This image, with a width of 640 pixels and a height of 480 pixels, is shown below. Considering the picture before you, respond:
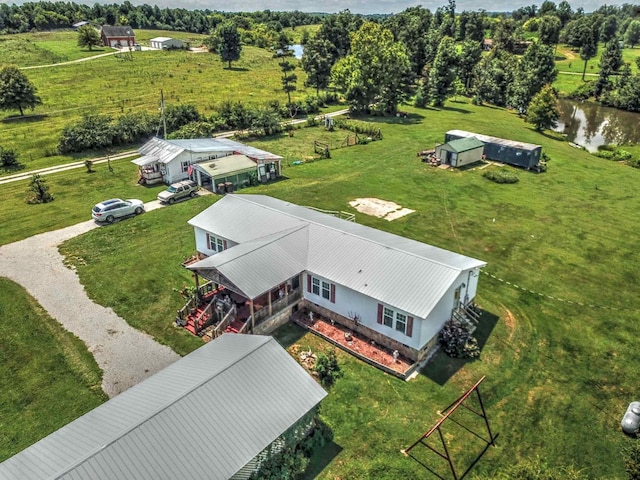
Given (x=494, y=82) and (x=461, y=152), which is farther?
(x=494, y=82)

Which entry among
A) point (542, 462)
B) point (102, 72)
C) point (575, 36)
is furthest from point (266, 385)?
point (575, 36)

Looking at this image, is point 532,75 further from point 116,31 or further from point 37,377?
point 116,31

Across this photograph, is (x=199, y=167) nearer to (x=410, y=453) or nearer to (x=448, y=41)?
(x=410, y=453)

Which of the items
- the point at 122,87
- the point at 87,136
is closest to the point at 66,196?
the point at 87,136

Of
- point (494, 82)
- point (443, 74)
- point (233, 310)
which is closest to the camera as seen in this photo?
point (233, 310)

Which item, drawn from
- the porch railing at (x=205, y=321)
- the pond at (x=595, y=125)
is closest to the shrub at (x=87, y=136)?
the porch railing at (x=205, y=321)

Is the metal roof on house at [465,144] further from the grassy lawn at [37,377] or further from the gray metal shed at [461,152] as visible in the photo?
the grassy lawn at [37,377]
